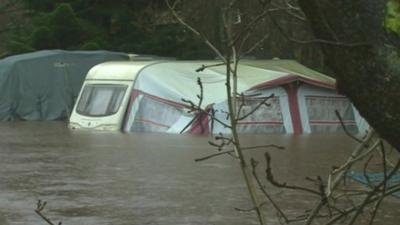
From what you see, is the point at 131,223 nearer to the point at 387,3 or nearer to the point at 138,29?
the point at 387,3

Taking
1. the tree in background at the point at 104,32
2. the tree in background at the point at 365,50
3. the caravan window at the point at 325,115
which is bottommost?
the caravan window at the point at 325,115

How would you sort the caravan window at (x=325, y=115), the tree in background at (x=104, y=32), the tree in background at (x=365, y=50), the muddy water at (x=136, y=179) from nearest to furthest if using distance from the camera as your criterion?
the tree in background at (x=365, y=50) → the muddy water at (x=136, y=179) → the caravan window at (x=325, y=115) → the tree in background at (x=104, y=32)

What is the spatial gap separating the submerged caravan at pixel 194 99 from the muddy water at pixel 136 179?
297cm

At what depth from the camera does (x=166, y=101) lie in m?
25.5

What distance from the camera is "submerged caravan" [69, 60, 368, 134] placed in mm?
25391

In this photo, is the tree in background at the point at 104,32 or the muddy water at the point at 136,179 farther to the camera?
the tree in background at the point at 104,32

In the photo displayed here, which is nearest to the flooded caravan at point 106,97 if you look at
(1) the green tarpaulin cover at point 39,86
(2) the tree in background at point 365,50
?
(1) the green tarpaulin cover at point 39,86

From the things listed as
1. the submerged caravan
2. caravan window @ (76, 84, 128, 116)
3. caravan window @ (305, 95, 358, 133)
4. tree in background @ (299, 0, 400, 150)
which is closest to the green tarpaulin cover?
caravan window @ (76, 84, 128, 116)

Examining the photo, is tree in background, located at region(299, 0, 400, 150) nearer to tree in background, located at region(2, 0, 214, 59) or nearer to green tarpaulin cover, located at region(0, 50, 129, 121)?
green tarpaulin cover, located at region(0, 50, 129, 121)

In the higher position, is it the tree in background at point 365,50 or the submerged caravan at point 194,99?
the tree in background at point 365,50

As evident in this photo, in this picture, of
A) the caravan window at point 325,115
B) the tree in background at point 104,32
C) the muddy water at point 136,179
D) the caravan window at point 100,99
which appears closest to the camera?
the muddy water at point 136,179

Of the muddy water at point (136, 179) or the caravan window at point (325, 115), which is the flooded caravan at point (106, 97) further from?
the caravan window at point (325, 115)

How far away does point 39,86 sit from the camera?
3231 cm

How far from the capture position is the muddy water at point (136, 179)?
10.3 metres
